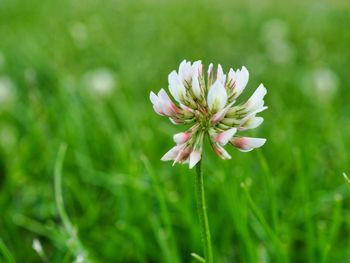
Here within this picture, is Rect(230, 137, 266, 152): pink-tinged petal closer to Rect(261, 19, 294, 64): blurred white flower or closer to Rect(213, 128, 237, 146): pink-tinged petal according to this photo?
Rect(213, 128, 237, 146): pink-tinged petal

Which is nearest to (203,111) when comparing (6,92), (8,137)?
(8,137)

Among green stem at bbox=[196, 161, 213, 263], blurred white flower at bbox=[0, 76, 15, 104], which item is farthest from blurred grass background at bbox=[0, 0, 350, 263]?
green stem at bbox=[196, 161, 213, 263]

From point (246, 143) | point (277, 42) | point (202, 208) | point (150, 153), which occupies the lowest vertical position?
point (150, 153)

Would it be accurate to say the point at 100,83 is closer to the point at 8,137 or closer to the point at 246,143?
the point at 8,137

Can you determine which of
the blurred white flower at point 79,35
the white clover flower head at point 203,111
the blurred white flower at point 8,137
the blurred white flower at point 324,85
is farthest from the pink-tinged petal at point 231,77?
the blurred white flower at point 79,35

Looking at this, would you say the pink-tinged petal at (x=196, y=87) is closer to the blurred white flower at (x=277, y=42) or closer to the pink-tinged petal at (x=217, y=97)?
the pink-tinged petal at (x=217, y=97)

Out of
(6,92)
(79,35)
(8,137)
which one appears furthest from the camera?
(79,35)

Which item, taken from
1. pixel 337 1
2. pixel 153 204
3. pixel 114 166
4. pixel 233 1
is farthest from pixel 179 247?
pixel 337 1
